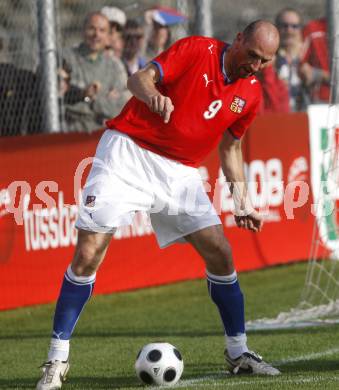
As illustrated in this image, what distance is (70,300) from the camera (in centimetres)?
637

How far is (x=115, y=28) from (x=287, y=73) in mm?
2545

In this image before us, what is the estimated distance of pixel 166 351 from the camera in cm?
636

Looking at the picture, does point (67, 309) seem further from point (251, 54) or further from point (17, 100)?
point (17, 100)

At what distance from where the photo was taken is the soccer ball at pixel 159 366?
628cm

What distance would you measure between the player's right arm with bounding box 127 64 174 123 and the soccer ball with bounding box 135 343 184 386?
1371 millimetres

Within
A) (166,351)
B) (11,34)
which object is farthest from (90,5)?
(166,351)

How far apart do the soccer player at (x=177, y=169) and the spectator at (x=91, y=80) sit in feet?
12.1

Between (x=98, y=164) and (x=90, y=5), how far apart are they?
4.91m

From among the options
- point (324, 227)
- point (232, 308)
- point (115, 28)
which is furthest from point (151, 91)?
point (324, 227)

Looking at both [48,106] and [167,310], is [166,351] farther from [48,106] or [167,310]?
[48,106]

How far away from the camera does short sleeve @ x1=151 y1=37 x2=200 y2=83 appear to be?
20.9ft

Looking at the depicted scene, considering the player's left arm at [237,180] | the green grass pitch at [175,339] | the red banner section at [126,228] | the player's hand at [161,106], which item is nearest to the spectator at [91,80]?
the red banner section at [126,228]

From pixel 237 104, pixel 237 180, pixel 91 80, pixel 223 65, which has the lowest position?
pixel 237 180

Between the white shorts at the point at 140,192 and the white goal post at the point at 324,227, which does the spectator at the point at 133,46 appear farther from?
the white shorts at the point at 140,192
